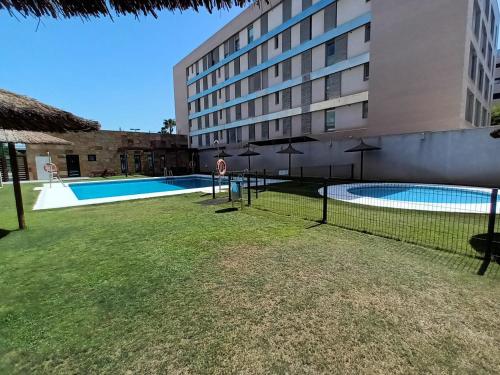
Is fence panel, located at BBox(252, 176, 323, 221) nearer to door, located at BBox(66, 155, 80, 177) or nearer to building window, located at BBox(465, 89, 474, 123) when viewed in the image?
building window, located at BBox(465, 89, 474, 123)

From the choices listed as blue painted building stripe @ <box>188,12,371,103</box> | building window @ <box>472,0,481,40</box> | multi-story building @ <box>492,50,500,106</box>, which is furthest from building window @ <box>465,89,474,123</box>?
multi-story building @ <box>492,50,500,106</box>

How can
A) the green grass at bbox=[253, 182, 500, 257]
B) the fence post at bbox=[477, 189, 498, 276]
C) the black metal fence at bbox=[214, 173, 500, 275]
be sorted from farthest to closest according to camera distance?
the green grass at bbox=[253, 182, 500, 257] < the black metal fence at bbox=[214, 173, 500, 275] < the fence post at bbox=[477, 189, 498, 276]

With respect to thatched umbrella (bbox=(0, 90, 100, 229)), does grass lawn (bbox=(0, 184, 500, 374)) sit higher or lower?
lower

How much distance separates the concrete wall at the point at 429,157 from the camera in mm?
12273

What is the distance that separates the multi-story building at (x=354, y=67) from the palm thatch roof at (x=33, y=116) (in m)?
12.6

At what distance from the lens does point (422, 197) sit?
11.0m

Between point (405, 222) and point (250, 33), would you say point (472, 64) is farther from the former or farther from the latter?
point (250, 33)

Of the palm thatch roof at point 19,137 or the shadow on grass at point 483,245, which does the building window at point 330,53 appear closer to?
the shadow on grass at point 483,245

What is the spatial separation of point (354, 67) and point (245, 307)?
2023 centimetres

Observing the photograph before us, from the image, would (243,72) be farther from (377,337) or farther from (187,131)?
(377,337)

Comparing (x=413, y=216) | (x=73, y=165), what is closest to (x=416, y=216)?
(x=413, y=216)

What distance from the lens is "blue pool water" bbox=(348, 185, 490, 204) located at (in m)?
9.68

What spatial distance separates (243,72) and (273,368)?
3029 centimetres

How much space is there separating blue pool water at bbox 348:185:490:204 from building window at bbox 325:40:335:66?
40.6 ft
